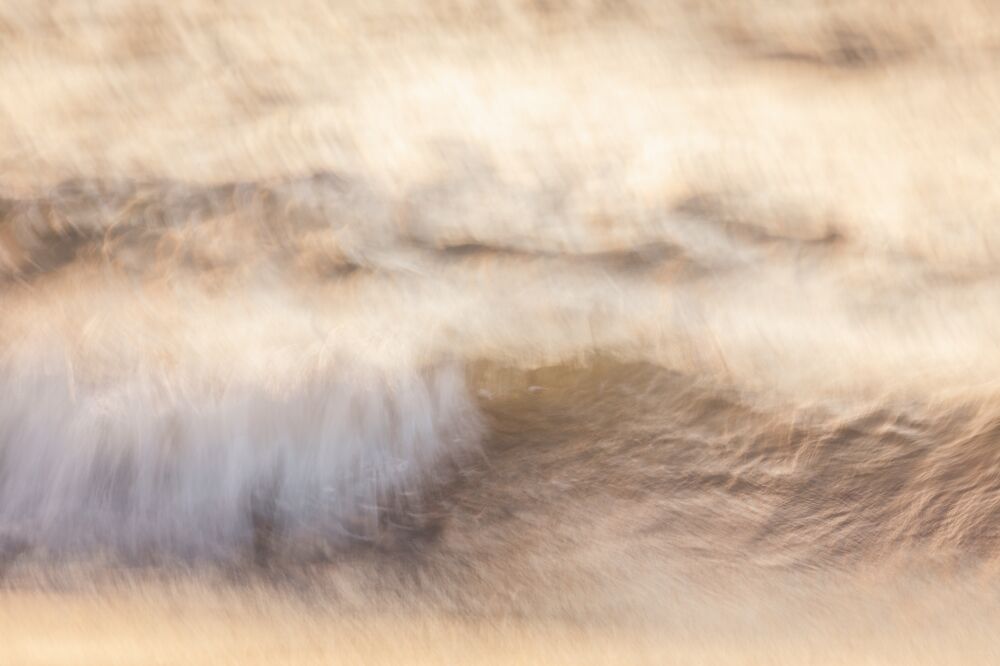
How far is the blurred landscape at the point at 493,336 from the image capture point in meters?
0.41

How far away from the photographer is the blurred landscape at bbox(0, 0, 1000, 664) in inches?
16.1

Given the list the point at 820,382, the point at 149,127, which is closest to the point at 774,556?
the point at 820,382

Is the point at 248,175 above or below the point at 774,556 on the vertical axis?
above

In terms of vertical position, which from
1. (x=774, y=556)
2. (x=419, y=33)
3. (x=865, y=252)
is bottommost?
(x=774, y=556)

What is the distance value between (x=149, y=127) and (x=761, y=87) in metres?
0.25

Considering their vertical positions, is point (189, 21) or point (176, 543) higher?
point (189, 21)

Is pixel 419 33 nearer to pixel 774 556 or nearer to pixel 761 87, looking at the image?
pixel 761 87

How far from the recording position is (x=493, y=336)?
47 centimetres

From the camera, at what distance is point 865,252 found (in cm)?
43

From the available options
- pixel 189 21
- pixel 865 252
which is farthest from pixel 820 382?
pixel 189 21

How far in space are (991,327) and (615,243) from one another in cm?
16

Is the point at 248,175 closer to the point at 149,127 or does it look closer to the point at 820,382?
the point at 149,127

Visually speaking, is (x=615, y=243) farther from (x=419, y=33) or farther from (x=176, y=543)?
(x=176, y=543)

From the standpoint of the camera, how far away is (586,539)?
0.45 m
